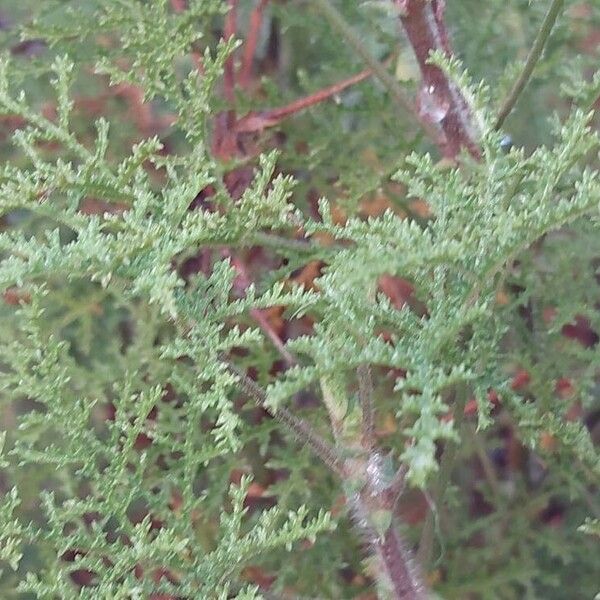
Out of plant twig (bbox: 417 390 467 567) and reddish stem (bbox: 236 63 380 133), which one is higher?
reddish stem (bbox: 236 63 380 133)

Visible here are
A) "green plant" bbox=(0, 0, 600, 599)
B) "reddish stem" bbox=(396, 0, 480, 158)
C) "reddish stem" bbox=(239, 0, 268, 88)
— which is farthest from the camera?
"reddish stem" bbox=(239, 0, 268, 88)

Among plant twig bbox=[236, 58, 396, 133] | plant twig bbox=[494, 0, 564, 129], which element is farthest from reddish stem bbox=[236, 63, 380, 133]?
plant twig bbox=[494, 0, 564, 129]

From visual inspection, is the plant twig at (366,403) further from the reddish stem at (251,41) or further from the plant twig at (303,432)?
the reddish stem at (251,41)

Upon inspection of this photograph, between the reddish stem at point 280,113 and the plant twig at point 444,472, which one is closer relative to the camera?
the plant twig at point 444,472

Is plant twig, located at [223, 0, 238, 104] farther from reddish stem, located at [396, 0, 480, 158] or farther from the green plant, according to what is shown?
reddish stem, located at [396, 0, 480, 158]

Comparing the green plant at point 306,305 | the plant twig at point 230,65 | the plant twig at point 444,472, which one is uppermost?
the plant twig at point 230,65

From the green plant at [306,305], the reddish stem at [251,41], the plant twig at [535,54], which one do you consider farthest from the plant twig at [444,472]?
the reddish stem at [251,41]

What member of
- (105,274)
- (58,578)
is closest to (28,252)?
(105,274)

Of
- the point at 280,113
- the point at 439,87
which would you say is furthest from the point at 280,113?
the point at 439,87

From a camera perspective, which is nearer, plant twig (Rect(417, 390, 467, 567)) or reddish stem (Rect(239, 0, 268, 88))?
plant twig (Rect(417, 390, 467, 567))
